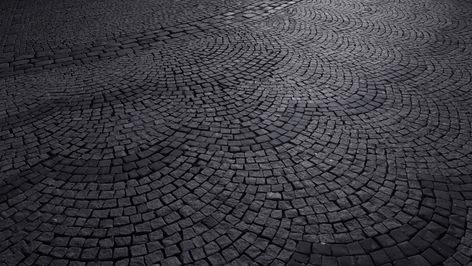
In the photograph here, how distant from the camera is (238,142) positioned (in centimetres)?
521

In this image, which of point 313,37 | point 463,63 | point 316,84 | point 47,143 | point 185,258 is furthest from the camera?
point 313,37

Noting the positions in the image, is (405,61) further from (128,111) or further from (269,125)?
(128,111)

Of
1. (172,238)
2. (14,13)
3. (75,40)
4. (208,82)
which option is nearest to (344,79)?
(208,82)

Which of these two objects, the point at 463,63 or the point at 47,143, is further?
the point at 463,63

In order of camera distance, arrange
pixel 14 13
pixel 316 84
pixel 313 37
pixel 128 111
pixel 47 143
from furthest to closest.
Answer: pixel 14 13 → pixel 313 37 → pixel 316 84 → pixel 128 111 → pixel 47 143

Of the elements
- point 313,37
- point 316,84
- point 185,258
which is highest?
point 313,37

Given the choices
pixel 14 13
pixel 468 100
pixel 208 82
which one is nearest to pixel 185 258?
pixel 208 82

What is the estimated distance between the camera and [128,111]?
19.5 feet

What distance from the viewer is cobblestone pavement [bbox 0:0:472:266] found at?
3811 mm

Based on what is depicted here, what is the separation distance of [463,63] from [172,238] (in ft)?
22.8

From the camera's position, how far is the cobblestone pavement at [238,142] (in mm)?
3811

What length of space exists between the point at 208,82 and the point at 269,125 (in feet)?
5.87

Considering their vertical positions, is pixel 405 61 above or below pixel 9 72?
above

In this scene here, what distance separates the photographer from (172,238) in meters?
3.83
